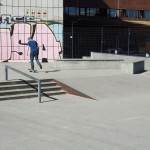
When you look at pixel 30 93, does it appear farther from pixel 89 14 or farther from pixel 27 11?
pixel 89 14

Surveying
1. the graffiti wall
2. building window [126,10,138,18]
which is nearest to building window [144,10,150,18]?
building window [126,10,138,18]

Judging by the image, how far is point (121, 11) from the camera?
62.1 m

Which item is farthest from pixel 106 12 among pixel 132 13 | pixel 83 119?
pixel 83 119

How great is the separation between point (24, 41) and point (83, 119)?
14663mm

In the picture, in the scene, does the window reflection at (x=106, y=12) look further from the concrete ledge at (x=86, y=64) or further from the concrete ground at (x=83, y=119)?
the concrete ground at (x=83, y=119)

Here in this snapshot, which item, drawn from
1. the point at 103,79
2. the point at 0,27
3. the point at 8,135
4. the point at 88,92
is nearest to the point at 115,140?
the point at 8,135

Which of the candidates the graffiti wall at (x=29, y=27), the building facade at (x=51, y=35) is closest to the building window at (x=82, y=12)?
the building facade at (x=51, y=35)

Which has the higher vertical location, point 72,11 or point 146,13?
point 146,13

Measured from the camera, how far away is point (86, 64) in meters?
21.0

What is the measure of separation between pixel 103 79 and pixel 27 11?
923cm

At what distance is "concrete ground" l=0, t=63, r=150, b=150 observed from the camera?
316 inches

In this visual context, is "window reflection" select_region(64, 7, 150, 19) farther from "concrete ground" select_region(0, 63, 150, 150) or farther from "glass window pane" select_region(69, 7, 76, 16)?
"concrete ground" select_region(0, 63, 150, 150)

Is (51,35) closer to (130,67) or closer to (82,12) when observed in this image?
(130,67)

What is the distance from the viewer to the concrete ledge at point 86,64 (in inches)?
806
